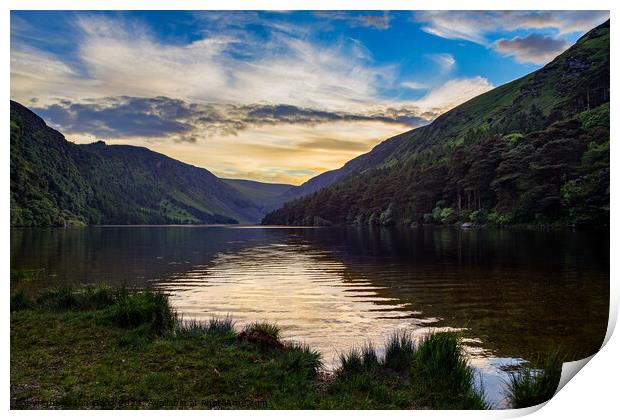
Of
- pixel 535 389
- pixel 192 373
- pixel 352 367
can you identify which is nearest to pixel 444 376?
pixel 535 389

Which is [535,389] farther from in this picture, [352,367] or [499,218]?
[499,218]

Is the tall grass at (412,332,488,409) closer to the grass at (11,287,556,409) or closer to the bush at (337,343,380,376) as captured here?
the grass at (11,287,556,409)

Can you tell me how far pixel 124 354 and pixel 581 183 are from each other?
6605 cm

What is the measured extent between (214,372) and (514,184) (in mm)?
89392

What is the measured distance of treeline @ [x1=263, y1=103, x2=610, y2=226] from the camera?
2400 inches

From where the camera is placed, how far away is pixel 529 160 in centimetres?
8175

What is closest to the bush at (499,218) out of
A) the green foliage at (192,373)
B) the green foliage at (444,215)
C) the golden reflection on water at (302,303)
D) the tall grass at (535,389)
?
the green foliage at (444,215)

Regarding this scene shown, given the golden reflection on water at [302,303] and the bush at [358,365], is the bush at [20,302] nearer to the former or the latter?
the golden reflection on water at [302,303]

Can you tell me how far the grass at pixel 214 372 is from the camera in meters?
8.53

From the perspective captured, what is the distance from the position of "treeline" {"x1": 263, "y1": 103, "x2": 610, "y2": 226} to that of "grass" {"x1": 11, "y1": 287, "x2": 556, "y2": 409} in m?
45.1

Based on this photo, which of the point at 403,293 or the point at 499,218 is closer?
the point at 403,293

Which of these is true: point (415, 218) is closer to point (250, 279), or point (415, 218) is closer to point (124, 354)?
point (250, 279)

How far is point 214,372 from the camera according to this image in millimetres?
9438

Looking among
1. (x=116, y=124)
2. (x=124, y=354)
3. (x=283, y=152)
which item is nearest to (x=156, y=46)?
(x=116, y=124)
